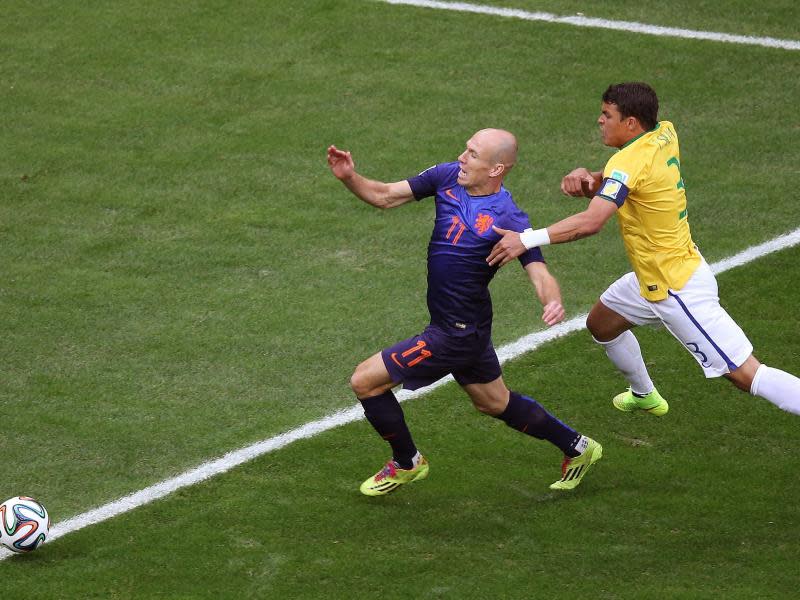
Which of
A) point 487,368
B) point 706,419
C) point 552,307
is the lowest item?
point 706,419

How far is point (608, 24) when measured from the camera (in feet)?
51.3

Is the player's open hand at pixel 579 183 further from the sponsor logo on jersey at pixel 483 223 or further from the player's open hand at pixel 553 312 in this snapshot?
the player's open hand at pixel 553 312

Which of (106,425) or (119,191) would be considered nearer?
(106,425)

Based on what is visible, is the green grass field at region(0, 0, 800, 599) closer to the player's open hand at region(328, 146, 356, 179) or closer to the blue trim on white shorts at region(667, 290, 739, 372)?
the blue trim on white shorts at region(667, 290, 739, 372)

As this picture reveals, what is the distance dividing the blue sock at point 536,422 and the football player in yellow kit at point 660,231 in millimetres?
931

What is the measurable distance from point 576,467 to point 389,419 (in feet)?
4.12

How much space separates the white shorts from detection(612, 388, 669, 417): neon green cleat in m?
0.86

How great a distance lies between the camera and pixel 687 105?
13.9 meters

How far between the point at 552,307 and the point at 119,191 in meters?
6.69

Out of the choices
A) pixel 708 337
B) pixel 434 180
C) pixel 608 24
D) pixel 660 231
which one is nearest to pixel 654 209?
pixel 660 231

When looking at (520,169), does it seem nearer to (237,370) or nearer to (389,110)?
(389,110)

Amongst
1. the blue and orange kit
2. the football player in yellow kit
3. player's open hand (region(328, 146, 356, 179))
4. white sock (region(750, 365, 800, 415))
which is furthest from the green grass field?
player's open hand (region(328, 146, 356, 179))

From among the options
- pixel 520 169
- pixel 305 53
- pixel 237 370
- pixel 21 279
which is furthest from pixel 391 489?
pixel 305 53

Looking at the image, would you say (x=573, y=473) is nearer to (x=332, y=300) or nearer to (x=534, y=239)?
(x=534, y=239)
